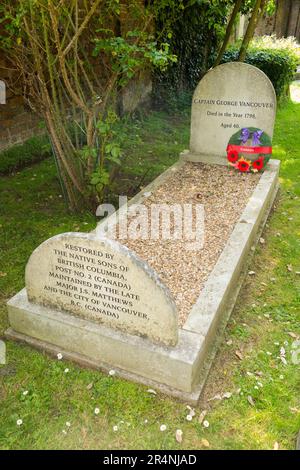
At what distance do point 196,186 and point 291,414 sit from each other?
3228 mm

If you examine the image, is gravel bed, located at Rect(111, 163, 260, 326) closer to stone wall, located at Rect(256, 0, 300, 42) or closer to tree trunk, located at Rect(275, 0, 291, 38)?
stone wall, located at Rect(256, 0, 300, 42)

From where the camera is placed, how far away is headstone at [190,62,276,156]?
5.66 meters

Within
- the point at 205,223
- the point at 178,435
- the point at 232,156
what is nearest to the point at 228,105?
the point at 232,156

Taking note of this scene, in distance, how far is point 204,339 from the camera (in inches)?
112

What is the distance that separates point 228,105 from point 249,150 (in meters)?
0.72

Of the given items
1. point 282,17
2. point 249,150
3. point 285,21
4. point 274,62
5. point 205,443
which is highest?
point 282,17

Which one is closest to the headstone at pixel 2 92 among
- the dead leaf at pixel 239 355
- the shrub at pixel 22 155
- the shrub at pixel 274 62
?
the shrub at pixel 22 155

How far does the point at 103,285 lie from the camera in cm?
284

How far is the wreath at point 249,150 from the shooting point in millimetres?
5707

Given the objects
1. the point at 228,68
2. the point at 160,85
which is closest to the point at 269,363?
the point at 228,68

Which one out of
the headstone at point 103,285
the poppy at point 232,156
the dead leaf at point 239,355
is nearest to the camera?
the headstone at point 103,285

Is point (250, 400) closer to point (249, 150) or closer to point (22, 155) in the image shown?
point (249, 150)

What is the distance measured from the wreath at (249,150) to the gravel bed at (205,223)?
147mm

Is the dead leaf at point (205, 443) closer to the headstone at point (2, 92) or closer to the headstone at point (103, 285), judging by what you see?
the headstone at point (103, 285)
